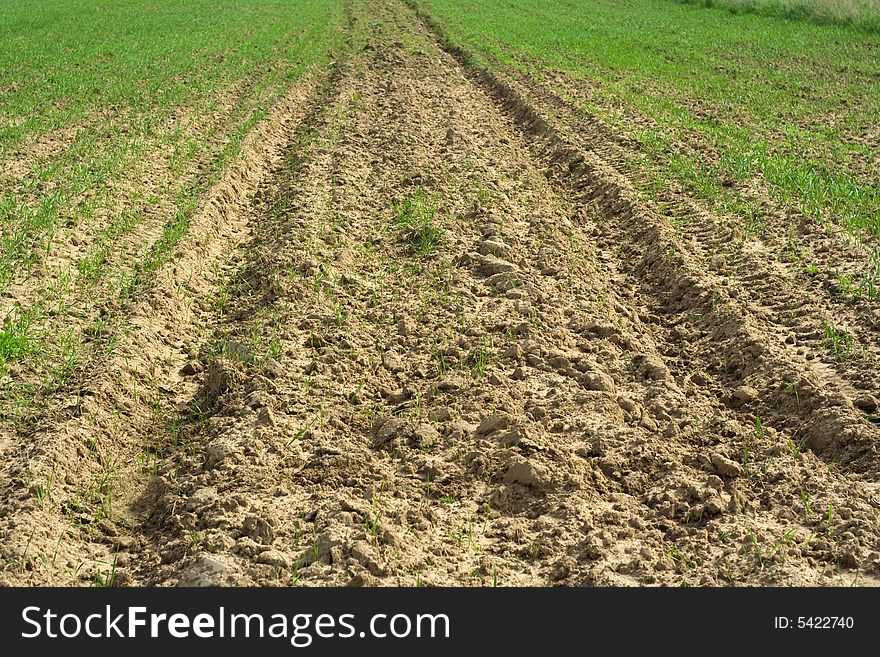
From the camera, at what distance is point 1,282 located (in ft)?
22.9

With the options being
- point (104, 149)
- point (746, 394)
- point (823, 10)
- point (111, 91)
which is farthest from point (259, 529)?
point (823, 10)

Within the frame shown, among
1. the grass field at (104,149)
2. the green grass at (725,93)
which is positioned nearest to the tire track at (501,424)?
the grass field at (104,149)

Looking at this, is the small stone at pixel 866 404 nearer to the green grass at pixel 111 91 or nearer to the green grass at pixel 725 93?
the green grass at pixel 725 93

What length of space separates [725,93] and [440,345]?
10309 millimetres

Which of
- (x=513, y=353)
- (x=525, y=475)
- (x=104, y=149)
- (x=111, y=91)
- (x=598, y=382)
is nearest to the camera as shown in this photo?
(x=525, y=475)

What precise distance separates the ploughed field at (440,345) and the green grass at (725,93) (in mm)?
86

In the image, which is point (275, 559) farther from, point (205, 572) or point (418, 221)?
point (418, 221)

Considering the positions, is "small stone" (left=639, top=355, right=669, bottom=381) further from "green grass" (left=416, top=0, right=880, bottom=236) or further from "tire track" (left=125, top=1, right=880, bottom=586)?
"green grass" (left=416, top=0, right=880, bottom=236)

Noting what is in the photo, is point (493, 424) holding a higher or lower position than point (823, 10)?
lower

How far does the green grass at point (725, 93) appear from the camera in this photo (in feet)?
30.2

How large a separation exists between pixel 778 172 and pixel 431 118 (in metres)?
5.19

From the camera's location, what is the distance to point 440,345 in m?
6.25

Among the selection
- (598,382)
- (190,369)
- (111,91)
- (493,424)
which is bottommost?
(190,369)
